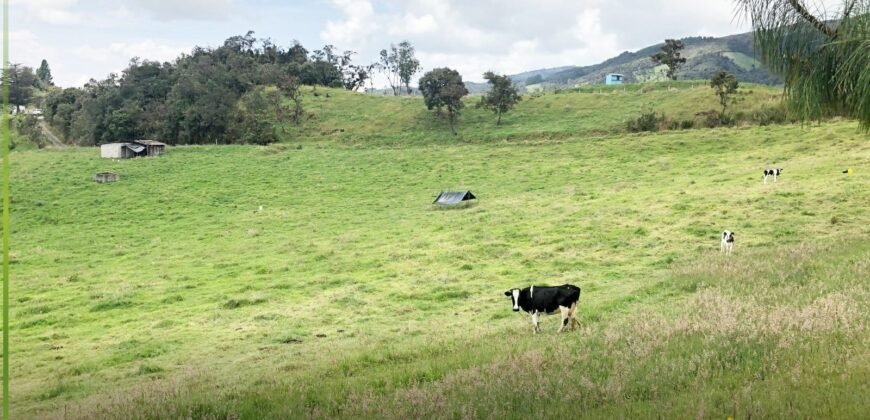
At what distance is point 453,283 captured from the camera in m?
23.6

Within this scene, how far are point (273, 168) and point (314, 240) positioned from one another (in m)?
28.6

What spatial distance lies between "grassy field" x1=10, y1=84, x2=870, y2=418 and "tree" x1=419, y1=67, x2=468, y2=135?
83.9ft

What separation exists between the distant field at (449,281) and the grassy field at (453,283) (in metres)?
0.09

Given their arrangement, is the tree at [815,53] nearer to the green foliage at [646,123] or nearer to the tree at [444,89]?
the green foliage at [646,123]

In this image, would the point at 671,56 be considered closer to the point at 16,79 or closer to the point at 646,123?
the point at 646,123

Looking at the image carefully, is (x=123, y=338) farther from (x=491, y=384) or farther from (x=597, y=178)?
(x=597, y=178)

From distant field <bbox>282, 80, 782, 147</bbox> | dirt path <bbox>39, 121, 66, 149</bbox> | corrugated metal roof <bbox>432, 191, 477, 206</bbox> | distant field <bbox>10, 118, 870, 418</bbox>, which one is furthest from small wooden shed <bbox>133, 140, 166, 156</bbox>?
corrugated metal roof <bbox>432, 191, 477, 206</bbox>

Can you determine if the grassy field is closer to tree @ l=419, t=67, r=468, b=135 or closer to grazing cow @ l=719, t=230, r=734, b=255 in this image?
grazing cow @ l=719, t=230, r=734, b=255

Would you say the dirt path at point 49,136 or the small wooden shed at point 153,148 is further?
the dirt path at point 49,136

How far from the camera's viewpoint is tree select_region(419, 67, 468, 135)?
87250mm

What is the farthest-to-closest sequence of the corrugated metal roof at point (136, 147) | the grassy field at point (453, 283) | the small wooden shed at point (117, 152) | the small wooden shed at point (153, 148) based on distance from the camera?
the small wooden shed at point (153, 148)
the corrugated metal roof at point (136, 147)
the small wooden shed at point (117, 152)
the grassy field at point (453, 283)

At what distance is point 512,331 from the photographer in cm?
Result: 1498

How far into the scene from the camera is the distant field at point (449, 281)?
8438 millimetres

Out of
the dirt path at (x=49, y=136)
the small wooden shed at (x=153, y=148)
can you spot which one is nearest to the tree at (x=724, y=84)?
the small wooden shed at (x=153, y=148)
